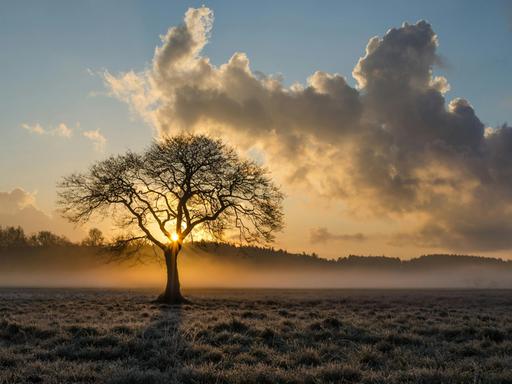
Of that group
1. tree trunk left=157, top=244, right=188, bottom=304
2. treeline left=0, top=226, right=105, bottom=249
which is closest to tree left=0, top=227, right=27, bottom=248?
treeline left=0, top=226, right=105, bottom=249

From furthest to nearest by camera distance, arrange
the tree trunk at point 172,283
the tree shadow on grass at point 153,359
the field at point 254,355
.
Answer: the tree trunk at point 172,283, the field at point 254,355, the tree shadow on grass at point 153,359

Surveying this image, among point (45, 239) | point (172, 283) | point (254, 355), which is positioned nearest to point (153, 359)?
point (254, 355)

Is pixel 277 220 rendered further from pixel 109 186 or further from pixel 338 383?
pixel 338 383

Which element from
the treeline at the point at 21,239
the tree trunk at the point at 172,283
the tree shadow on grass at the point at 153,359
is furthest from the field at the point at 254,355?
the treeline at the point at 21,239

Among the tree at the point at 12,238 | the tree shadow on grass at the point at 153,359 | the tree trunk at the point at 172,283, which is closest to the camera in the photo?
the tree shadow on grass at the point at 153,359

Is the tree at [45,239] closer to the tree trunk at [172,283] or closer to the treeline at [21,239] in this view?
the treeline at [21,239]

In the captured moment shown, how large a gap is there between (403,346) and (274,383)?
18.1 feet

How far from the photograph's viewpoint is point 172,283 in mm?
38812

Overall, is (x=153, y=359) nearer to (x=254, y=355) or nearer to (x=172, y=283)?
(x=254, y=355)

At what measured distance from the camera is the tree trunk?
37781 mm

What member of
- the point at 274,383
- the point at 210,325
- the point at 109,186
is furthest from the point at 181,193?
the point at 274,383

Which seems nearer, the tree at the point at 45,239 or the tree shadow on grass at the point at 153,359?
the tree shadow on grass at the point at 153,359

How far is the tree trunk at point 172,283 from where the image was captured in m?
37.8

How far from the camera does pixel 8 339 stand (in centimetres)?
1335
